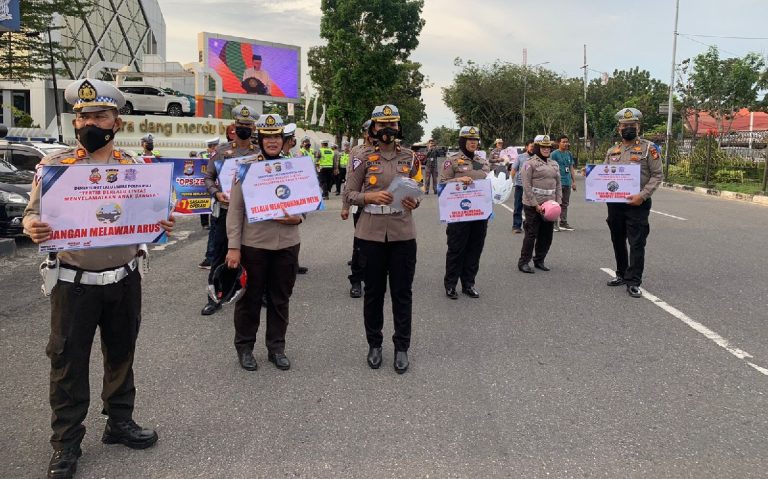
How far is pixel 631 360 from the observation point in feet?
15.7

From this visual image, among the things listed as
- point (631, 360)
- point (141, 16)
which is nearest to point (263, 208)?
point (631, 360)

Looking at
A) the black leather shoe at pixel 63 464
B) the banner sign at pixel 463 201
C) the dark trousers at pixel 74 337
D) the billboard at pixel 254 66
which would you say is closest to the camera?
the black leather shoe at pixel 63 464

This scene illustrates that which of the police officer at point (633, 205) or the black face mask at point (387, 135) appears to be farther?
the police officer at point (633, 205)

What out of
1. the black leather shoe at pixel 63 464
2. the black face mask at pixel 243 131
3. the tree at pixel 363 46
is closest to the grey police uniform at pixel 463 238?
the black face mask at pixel 243 131

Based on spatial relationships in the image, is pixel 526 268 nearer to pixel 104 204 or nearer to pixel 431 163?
pixel 104 204

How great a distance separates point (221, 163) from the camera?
20.8 feet

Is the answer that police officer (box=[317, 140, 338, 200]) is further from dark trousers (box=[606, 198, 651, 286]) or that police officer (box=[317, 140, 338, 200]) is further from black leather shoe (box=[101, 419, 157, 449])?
black leather shoe (box=[101, 419, 157, 449])

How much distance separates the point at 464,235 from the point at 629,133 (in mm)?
2306

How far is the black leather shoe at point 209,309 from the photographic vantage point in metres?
6.16

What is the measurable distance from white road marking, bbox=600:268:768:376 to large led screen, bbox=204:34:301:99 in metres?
34.5

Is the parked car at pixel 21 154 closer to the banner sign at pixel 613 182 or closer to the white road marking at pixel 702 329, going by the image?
the banner sign at pixel 613 182

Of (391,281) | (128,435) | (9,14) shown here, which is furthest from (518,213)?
(9,14)

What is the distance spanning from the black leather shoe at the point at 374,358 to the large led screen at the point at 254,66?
35143 mm

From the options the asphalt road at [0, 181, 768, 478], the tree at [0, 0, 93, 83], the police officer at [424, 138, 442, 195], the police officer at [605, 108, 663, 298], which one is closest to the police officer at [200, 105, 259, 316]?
the asphalt road at [0, 181, 768, 478]
